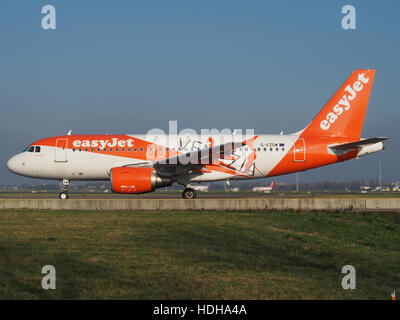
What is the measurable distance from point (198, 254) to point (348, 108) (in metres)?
20.0

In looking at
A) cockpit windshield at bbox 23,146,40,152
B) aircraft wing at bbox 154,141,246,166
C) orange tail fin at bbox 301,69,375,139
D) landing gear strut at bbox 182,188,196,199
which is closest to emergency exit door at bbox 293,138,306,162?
orange tail fin at bbox 301,69,375,139

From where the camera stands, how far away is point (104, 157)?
2961 centimetres

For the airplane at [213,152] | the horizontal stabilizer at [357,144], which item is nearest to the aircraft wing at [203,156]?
the airplane at [213,152]

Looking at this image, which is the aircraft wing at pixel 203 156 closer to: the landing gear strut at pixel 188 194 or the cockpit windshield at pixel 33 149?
the landing gear strut at pixel 188 194

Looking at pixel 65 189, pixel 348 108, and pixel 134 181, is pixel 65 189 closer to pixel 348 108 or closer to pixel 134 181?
pixel 134 181

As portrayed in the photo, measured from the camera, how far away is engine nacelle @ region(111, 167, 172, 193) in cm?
2645

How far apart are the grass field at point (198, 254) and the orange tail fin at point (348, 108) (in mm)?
9809

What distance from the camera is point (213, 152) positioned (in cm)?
2903

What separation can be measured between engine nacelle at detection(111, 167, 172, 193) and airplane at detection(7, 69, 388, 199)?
168 cm

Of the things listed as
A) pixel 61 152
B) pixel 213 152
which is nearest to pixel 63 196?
pixel 61 152

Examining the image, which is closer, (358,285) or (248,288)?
(248,288)
